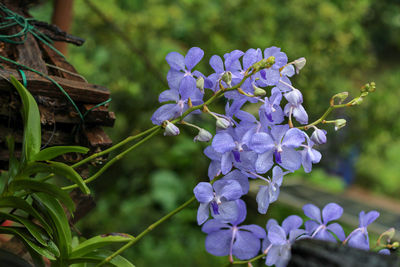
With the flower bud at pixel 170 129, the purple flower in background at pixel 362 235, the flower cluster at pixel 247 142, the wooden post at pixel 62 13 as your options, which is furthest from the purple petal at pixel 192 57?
the wooden post at pixel 62 13

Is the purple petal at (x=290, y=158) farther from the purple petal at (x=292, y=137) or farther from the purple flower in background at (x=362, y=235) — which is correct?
the purple flower in background at (x=362, y=235)

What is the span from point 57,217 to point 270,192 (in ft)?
0.88

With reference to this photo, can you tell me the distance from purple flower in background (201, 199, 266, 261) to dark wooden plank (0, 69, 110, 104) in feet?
0.77

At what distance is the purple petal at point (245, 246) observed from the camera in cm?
58

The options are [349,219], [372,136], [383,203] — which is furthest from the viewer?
[383,203]

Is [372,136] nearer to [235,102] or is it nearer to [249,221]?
[249,221]

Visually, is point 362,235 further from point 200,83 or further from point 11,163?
point 11,163

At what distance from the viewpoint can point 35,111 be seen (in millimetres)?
536

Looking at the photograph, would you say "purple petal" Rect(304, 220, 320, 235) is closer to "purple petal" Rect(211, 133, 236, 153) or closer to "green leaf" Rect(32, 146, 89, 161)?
"purple petal" Rect(211, 133, 236, 153)

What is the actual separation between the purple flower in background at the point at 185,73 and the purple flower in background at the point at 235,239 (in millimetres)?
162

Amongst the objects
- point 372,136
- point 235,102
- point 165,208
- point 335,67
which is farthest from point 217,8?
point 235,102

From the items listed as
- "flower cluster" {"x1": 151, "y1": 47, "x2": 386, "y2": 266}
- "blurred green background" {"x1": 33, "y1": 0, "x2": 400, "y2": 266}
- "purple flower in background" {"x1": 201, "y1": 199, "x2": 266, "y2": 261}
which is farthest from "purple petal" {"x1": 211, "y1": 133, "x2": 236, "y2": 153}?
"blurred green background" {"x1": 33, "y1": 0, "x2": 400, "y2": 266}

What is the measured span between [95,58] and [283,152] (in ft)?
6.91

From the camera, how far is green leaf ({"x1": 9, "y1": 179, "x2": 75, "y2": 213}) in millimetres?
499
